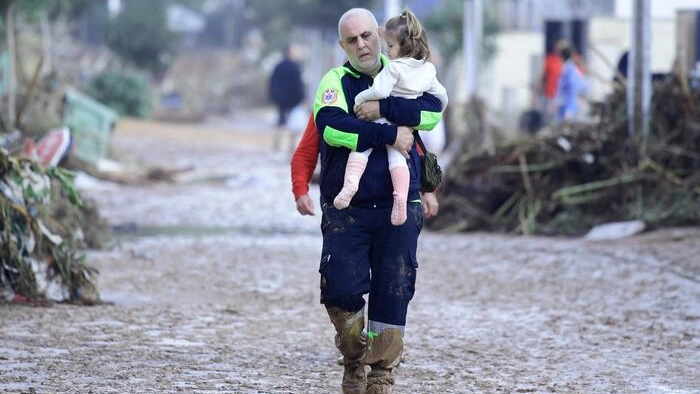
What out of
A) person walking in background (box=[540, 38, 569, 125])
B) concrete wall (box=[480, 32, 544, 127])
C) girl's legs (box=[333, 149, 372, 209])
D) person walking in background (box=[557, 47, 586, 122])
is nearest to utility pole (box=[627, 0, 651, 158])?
person walking in background (box=[557, 47, 586, 122])

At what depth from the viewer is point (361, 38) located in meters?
5.99

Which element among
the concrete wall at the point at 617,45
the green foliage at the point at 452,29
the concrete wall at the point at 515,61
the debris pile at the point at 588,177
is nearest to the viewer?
the debris pile at the point at 588,177

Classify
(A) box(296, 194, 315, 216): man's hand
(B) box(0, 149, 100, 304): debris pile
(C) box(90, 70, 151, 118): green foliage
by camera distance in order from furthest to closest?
(C) box(90, 70, 151, 118): green foliage
(B) box(0, 149, 100, 304): debris pile
(A) box(296, 194, 315, 216): man's hand

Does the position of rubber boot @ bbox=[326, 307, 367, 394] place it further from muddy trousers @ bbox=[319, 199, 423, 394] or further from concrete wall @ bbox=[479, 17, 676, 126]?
concrete wall @ bbox=[479, 17, 676, 126]

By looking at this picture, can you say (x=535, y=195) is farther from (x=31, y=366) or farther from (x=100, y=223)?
(x=31, y=366)

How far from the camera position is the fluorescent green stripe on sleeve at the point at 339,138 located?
590 cm

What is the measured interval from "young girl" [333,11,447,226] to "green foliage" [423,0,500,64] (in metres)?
26.4

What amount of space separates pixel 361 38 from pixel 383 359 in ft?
4.46

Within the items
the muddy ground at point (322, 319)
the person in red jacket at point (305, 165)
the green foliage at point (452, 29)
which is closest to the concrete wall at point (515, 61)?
the green foliage at point (452, 29)

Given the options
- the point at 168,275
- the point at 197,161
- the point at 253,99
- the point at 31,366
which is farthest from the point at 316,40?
the point at 31,366

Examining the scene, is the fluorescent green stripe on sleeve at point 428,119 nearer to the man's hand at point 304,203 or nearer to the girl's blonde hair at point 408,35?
the girl's blonde hair at point 408,35

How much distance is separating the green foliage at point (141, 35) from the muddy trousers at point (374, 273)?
40912 millimetres

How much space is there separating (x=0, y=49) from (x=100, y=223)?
40.9 ft

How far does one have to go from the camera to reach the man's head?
5.96 metres
